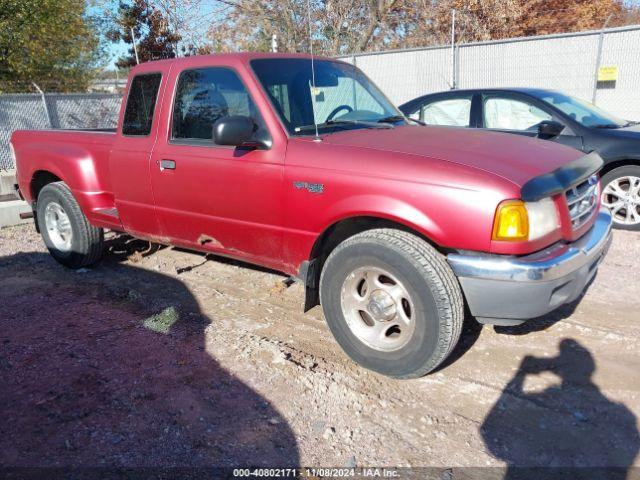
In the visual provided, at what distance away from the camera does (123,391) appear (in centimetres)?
319

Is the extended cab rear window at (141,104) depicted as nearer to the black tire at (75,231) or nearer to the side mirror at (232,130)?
the black tire at (75,231)

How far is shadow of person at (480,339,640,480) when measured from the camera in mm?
2498

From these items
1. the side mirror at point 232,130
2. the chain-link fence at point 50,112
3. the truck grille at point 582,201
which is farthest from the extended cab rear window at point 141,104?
the chain-link fence at point 50,112

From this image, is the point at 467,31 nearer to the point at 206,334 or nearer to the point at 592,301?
the point at 592,301

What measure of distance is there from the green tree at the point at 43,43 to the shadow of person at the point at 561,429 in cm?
1706

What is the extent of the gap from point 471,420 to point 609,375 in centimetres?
103

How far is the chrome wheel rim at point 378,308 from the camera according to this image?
3.13 m

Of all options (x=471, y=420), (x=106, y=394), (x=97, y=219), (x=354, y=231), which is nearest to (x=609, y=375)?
(x=471, y=420)

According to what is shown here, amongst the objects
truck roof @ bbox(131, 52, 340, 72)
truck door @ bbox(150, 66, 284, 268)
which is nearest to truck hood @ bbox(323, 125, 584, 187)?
truck door @ bbox(150, 66, 284, 268)

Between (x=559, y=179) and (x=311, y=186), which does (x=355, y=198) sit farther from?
(x=559, y=179)

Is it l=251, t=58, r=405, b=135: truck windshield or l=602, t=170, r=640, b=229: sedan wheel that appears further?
l=602, t=170, r=640, b=229: sedan wheel

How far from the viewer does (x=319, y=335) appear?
3871mm

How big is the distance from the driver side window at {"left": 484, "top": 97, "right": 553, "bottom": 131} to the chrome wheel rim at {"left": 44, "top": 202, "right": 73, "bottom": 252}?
16.2 ft

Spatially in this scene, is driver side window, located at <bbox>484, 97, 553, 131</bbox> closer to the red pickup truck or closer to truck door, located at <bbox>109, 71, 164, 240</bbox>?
the red pickup truck
